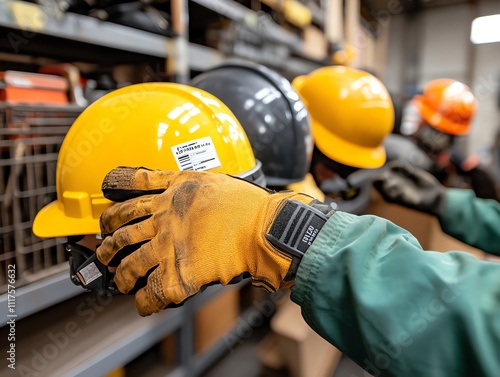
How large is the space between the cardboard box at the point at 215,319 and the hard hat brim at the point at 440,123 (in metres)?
1.73

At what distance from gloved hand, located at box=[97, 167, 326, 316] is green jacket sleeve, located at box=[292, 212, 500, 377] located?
0.24 feet

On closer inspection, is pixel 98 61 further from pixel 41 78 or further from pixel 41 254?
pixel 41 254

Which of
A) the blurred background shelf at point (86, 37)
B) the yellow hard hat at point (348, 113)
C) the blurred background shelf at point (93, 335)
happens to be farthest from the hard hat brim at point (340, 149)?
the blurred background shelf at point (93, 335)

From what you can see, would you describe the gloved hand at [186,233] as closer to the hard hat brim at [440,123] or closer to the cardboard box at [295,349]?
the cardboard box at [295,349]

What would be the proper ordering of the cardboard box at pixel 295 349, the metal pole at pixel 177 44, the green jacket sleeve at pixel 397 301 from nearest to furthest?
the green jacket sleeve at pixel 397 301 < the metal pole at pixel 177 44 < the cardboard box at pixel 295 349

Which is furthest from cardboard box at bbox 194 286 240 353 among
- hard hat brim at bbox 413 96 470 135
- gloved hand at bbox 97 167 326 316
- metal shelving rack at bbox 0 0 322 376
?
hard hat brim at bbox 413 96 470 135

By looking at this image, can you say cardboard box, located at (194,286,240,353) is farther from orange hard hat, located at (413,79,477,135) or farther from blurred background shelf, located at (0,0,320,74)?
orange hard hat, located at (413,79,477,135)

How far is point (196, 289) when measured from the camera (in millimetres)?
525

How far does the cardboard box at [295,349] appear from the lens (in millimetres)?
1577

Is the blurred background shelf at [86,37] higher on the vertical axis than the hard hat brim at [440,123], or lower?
higher

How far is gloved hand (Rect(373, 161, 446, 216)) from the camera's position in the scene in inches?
57.7

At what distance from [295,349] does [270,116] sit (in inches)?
45.5

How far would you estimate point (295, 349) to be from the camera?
157cm

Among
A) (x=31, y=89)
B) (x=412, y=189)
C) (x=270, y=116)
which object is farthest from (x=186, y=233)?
(x=412, y=189)
